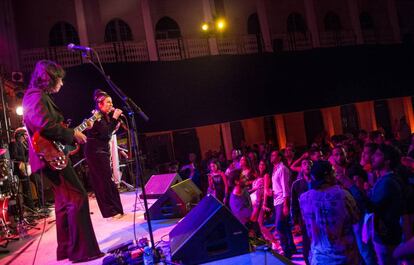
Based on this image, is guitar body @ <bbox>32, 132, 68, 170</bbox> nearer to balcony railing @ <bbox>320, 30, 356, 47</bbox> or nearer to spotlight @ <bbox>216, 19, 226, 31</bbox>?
spotlight @ <bbox>216, 19, 226, 31</bbox>

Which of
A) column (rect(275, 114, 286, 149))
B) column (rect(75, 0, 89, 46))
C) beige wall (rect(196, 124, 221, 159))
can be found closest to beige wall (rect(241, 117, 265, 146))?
beige wall (rect(196, 124, 221, 159))

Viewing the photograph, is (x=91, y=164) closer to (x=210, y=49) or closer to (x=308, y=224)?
(x=308, y=224)

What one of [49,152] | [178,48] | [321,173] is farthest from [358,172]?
[178,48]

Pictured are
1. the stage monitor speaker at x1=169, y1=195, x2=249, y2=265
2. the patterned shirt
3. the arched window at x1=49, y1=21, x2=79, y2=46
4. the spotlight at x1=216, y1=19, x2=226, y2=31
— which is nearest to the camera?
the stage monitor speaker at x1=169, y1=195, x2=249, y2=265

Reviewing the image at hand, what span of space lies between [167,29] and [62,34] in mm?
4324

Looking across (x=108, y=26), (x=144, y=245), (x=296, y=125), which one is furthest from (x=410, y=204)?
(x=296, y=125)

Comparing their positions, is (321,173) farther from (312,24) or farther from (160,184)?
(312,24)

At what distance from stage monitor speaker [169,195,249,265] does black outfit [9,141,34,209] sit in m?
5.80

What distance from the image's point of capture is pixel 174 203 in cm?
530

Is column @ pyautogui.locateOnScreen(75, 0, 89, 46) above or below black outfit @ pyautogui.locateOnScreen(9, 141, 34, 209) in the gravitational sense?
above

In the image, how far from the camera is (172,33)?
17.0 meters

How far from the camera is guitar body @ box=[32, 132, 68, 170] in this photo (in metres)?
3.38

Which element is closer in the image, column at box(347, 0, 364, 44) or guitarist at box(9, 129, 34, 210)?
guitarist at box(9, 129, 34, 210)

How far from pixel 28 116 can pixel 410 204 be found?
3.60 m
